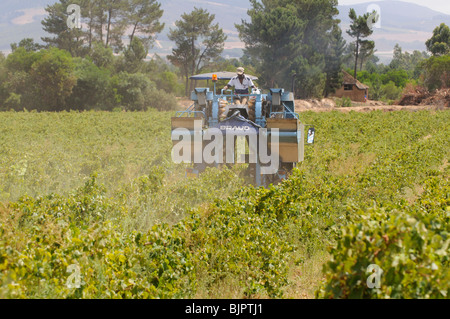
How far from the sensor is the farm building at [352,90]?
6000 centimetres

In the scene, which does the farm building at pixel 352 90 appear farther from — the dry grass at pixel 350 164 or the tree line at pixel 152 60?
the dry grass at pixel 350 164

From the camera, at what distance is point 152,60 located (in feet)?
183

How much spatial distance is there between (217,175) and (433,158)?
20.2 ft

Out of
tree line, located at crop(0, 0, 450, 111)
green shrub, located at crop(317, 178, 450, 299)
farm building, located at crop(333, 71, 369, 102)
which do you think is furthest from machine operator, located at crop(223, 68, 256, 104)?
farm building, located at crop(333, 71, 369, 102)

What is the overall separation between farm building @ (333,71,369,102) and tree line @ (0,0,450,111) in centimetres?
448

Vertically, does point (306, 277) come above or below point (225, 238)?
below

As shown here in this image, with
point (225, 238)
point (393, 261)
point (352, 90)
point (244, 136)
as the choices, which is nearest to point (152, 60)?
point (352, 90)

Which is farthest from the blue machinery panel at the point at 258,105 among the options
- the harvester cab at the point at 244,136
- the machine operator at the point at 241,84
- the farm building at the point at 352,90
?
the farm building at the point at 352,90

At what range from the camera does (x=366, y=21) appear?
52375mm

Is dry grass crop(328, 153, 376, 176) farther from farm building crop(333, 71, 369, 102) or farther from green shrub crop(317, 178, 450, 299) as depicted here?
farm building crop(333, 71, 369, 102)

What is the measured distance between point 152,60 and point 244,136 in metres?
48.1

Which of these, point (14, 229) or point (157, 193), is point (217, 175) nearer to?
point (157, 193)

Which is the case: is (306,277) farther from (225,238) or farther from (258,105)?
(258,105)
